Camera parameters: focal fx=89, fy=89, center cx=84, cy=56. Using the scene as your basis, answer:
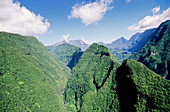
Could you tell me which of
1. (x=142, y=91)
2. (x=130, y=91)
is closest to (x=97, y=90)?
(x=130, y=91)

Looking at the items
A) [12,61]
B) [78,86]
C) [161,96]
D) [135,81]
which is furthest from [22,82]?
[161,96]

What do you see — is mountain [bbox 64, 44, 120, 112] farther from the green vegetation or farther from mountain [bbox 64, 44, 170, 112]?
the green vegetation

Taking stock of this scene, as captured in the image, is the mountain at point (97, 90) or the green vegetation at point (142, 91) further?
the mountain at point (97, 90)

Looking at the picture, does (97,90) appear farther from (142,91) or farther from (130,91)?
(142,91)

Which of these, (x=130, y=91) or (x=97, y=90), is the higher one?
(x=130, y=91)

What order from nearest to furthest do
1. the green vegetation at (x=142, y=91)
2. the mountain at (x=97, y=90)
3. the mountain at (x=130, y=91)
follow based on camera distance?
the green vegetation at (x=142, y=91), the mountain at (x=130, y=91), the mountain at (x=97, y=90)

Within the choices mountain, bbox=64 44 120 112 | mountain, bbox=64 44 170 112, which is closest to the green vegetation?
mountain, bbox=64 44 170 112

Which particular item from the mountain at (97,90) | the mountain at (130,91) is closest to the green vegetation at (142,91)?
the mountain at (130,91)

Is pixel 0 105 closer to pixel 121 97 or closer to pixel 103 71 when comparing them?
pixel 121 97

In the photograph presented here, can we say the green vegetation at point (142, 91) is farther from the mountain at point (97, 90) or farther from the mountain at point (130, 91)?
the mountain at point (97, 90)
